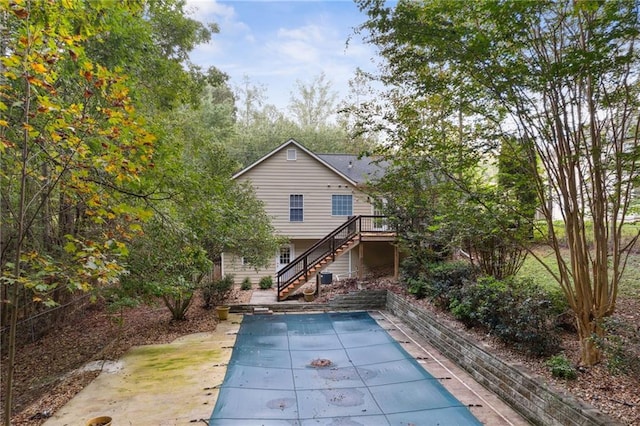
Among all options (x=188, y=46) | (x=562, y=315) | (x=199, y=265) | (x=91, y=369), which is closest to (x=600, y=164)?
(x=562, y=315)

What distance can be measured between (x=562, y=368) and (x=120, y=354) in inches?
301

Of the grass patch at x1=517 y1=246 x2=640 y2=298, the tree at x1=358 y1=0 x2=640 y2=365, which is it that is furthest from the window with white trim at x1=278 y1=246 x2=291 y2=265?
the tree at x1=358 y1=0 x2=640 y2=365

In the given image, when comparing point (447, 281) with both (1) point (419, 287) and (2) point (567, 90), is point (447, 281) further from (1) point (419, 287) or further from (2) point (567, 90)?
(2) point (567, 90)

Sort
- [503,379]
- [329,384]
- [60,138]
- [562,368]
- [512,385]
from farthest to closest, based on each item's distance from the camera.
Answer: [329,384] < [503,379] < [512,385] < [562,368] < [60,138]

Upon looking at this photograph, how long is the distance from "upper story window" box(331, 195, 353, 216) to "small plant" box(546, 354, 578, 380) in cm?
1109

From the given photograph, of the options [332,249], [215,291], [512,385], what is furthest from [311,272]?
[512,385]

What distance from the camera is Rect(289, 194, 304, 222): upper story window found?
1523cm

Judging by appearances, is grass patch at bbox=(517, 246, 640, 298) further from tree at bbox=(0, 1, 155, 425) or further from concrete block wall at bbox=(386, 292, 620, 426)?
tree at bbox=(0, 1, 155, 425)

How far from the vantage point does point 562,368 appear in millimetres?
4520

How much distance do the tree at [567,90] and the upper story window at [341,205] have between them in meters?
10.5

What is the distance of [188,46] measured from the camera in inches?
430

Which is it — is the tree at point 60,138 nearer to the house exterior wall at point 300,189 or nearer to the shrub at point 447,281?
the shrub at point 447,281

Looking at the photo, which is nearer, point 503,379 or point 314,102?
point 503,379

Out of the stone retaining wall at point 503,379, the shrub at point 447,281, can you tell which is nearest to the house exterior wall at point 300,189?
the stone retaining wall at point 503,379
